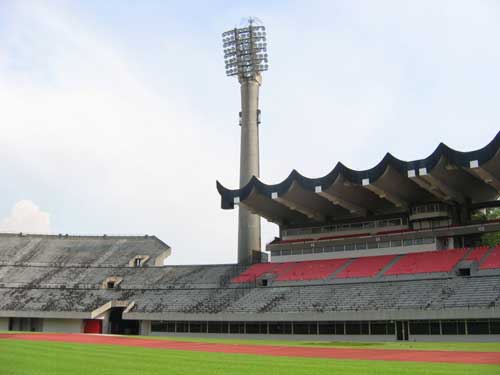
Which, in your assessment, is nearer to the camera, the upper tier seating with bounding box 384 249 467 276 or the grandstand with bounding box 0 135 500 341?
the grandstand with bounding box 0 135 500 341

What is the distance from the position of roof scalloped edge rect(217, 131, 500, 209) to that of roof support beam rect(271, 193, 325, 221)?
120 centimetres

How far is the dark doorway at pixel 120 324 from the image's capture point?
6212cm

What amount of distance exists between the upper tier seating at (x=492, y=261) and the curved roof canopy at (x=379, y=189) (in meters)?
6.27

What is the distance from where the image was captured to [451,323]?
41.1 m

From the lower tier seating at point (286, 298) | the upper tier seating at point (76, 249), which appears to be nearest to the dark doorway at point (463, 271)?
the lower tier seating at point (286, 298)

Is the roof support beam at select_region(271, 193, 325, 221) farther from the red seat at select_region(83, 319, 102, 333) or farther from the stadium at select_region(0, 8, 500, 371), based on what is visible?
the red seat at select_region(83, 319, 102, 333)

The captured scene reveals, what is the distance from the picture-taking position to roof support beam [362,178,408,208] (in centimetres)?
5316

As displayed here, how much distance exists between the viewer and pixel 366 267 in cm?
5594

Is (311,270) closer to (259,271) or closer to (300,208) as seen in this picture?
(259,271)

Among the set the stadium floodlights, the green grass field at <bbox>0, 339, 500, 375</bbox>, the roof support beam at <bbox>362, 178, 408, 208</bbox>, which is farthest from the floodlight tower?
the green grass field at <bbox>0, 339, 500, 375</bbox>

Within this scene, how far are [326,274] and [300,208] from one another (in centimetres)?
929

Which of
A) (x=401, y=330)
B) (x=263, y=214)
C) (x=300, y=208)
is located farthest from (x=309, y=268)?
(x=401, y=330)

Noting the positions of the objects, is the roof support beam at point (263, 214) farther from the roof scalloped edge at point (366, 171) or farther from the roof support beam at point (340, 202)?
the roof support beam at point (340, 202)

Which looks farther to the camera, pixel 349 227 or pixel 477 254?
pixel 349 227
